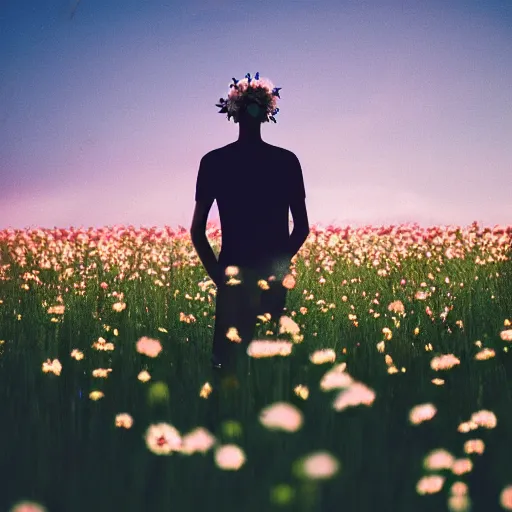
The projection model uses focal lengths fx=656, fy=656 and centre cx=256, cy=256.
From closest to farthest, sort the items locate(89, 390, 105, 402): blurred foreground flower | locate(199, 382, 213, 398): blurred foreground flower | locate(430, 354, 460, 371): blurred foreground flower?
locate(430, 354, 460, 371): blurred foreground flower
locate(199, 382, 213, 398): blurred foreground flower
locate(89, 390, 105, 402): blurred foreground flower

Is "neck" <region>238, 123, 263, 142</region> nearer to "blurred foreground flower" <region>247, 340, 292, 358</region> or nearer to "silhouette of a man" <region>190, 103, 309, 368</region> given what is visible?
"silhouette of a man" <region>190, 103, 309, 368</region>

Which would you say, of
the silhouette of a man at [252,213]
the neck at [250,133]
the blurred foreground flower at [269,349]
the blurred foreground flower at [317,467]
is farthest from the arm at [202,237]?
the blurred foreground flower at [317,467]

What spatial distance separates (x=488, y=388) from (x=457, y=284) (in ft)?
13.2

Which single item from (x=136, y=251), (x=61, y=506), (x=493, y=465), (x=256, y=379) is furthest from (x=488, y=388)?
(x=136, y=251)

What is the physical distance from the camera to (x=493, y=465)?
2604 mm

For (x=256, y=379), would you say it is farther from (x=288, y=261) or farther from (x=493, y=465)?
(x=288, y=261)

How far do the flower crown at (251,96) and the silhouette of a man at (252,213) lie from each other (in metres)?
0.04

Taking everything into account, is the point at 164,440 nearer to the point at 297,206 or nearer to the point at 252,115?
the point at 297,206

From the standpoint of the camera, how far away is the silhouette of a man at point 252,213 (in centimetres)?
397

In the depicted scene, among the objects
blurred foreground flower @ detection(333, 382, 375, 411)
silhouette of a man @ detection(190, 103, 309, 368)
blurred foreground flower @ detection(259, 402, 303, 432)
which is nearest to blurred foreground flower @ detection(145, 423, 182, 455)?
blurred foreground flower @ detection(259, 402, 303, 432)

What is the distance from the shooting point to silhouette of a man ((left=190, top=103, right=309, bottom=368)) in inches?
156

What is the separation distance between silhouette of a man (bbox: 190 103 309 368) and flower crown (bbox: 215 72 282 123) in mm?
40

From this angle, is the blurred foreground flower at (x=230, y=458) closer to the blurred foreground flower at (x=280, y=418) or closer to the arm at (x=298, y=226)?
the blurred foreground flower at (x=280, y=418)

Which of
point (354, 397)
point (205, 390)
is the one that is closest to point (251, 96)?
point (205, 390)
